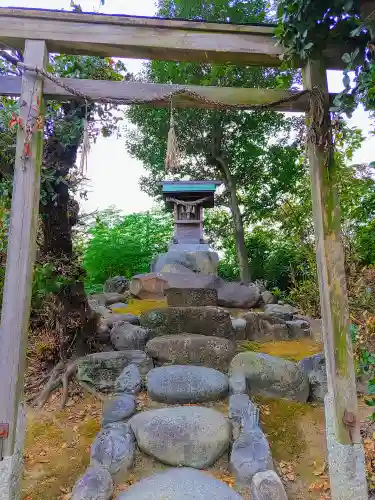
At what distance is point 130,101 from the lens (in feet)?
9.33

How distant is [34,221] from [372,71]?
2.55 meters

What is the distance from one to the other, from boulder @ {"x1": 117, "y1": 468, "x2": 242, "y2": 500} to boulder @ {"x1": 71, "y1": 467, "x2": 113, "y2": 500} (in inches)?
4.5

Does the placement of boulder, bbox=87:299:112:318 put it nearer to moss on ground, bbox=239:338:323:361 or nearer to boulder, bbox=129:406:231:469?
moss on ground, bbox=239:338:323:361

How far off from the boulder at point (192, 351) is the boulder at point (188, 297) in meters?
1.38

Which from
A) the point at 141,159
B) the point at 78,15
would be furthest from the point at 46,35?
the point at 141,159

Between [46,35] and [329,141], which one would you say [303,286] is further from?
[46,35]

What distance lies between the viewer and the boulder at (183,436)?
2.87 metres

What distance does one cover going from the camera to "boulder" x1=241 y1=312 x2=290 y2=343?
19.1ft

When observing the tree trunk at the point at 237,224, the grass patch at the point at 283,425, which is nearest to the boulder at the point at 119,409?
the grass patch at the point at 283,425

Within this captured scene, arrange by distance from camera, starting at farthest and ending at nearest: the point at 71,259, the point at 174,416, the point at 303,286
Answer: the point at 303,286 < the point at 71,259 < the point at 174,416

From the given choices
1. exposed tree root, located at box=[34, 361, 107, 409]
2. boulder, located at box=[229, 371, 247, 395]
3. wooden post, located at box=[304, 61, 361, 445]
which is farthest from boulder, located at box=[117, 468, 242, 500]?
exposed tree root, located at box=[34, 361, 107, 409]

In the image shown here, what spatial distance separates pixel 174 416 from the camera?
123 inches

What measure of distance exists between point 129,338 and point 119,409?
56.0 inches

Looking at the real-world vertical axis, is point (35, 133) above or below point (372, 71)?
below
